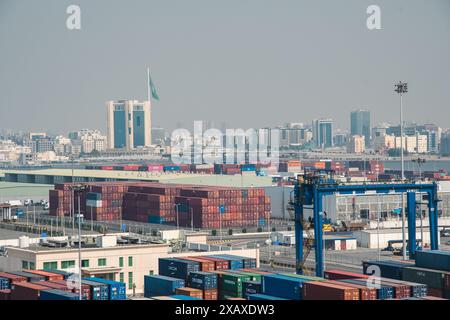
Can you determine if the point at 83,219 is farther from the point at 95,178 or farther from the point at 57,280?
the point at 57,280

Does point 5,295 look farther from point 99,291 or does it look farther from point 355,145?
point 355,145

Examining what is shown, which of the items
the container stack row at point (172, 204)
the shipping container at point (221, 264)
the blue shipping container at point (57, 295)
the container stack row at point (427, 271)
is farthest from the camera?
the container stack row at point (172, 204)

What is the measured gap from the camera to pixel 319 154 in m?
169

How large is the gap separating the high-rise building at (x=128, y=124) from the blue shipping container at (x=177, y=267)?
15919cm

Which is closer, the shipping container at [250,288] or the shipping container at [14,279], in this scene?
the shipping container at [250,288]

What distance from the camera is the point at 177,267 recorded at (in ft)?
75.0

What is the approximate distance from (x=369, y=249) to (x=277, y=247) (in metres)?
3.42

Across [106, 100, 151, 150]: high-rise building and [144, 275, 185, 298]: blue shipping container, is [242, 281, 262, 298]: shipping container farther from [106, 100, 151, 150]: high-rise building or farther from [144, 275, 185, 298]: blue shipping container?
[106, 100, 151, 150]: high-rise building

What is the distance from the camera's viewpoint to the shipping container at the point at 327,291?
16.6 meters

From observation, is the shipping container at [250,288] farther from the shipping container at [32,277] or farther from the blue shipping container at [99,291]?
the shipping container at [32,277]

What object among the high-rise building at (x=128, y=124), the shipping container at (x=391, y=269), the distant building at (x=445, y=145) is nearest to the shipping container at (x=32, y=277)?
the shipping container at (x=391, y=269)

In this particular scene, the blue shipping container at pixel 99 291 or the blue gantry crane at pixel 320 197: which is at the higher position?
the blue gantry crane at pixel 320 197

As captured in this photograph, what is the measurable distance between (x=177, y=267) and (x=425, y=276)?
581cm

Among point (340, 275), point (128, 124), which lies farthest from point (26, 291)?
point (128, 124)
